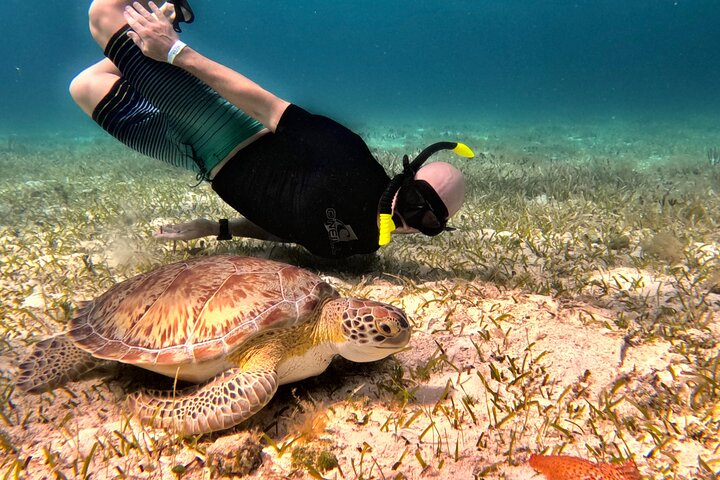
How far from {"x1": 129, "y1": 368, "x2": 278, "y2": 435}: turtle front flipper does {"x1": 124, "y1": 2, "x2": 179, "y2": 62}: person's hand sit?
103 inches

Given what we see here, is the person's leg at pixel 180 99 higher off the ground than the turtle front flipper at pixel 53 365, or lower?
higher

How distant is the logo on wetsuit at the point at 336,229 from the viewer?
9.59ft

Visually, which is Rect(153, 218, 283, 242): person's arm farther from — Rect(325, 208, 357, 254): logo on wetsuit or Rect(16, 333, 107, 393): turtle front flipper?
Rect(16, 333, 107, 393): turtle front flipper

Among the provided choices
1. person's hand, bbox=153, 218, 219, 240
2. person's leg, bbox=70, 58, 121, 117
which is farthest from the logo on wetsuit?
person's leg, bbox=70, 58, 121, 117

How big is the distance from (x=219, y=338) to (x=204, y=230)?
7.06 feet

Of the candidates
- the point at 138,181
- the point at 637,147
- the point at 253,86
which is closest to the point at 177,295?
the point at 253,86

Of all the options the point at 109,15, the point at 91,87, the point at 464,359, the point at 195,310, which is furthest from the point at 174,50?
the point at 464,359

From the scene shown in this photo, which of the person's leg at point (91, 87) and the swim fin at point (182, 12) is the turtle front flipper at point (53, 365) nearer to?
the person's leg at point (91, 87)

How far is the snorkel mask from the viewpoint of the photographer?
2.78 m

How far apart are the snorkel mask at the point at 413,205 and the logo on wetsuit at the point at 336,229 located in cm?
26

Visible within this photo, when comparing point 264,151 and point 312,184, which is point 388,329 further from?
point 264,151

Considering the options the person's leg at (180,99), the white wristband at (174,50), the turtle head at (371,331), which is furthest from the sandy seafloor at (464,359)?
the white wristband at (174,50)

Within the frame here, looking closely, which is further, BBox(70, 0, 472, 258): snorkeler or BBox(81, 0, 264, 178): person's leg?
BBox(81, 0, 264, 178): person's leg

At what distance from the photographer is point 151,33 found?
295 cm
